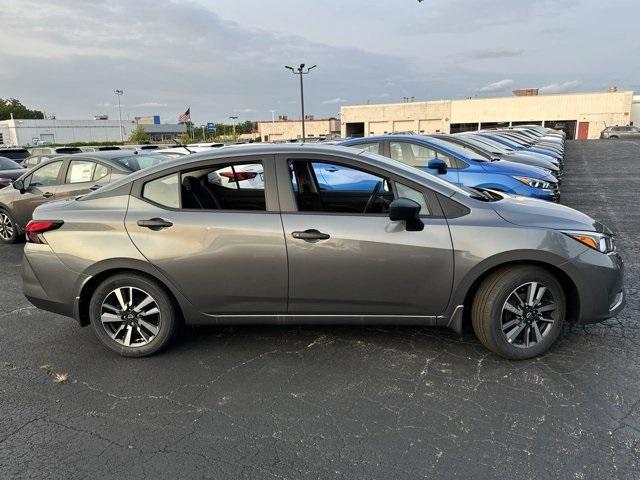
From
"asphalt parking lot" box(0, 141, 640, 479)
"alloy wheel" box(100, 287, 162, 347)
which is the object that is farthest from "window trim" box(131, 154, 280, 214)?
"asphalt parking lot" box(0, 141, 640, 479)

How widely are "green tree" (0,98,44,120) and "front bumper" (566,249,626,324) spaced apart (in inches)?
4504

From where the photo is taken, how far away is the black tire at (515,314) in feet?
11.4

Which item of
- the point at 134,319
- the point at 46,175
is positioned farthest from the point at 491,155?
the point at 46,175

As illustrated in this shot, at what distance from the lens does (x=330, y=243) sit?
3.52 metres

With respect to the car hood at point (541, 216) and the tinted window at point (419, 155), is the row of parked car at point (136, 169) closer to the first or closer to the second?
the tinted window at point (419, 155)

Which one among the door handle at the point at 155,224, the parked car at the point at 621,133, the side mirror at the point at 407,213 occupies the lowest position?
the door handle at the point at 155,224

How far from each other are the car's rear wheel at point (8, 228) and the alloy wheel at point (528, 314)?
27.2 feet

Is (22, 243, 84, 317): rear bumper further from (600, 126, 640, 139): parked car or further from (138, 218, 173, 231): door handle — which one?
(600, 126, 640, 139): parked car

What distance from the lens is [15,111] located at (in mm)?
101438

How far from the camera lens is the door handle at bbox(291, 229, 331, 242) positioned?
A: 138 inches

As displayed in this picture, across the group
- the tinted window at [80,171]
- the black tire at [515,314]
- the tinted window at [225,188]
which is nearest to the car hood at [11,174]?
the tinted window at [80,171]

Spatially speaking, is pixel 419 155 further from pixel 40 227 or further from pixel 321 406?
pixel 40 227

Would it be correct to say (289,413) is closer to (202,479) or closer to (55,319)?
(202,479)

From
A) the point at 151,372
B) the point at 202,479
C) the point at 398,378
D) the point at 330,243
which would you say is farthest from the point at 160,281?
the point at 398,378
